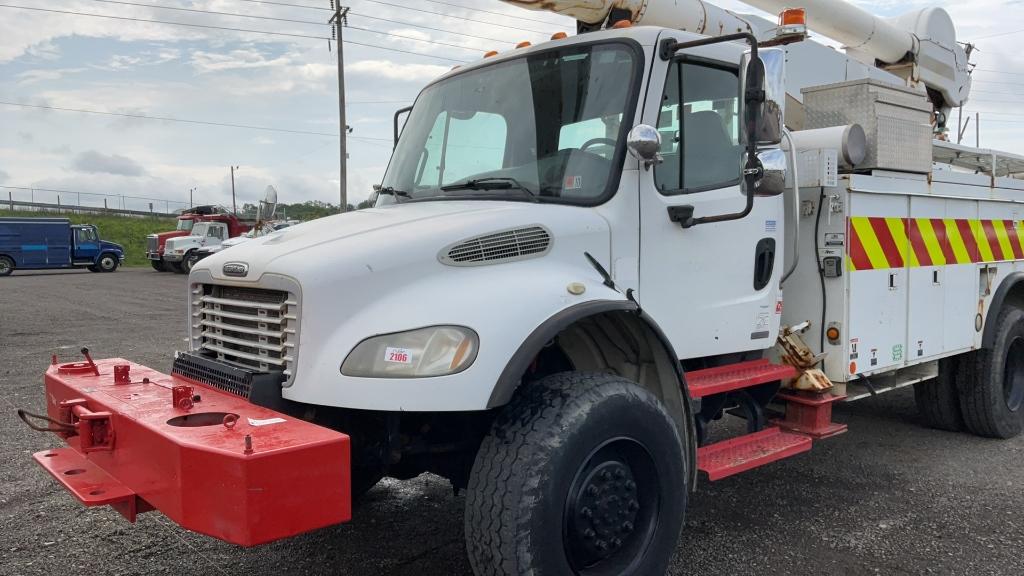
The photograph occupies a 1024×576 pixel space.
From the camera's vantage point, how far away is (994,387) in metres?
5.93

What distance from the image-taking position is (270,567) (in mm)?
3848

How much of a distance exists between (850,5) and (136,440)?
6134mm

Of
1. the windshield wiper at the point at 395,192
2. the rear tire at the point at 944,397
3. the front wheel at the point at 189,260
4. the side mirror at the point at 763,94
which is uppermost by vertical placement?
the side mirror at the point at 763,94

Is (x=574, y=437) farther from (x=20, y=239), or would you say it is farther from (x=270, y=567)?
(x=20, y=239)

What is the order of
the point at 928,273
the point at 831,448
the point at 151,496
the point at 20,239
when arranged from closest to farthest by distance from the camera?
1. the point at 151,496
2. the point at 928,273
3. the point at 831,448
4. the point at 20,239

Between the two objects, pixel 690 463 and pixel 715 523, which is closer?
pixel 690 463

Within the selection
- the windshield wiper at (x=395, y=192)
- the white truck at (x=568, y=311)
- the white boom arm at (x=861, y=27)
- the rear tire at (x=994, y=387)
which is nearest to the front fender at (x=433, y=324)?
the white truck at (x=568, y=311)

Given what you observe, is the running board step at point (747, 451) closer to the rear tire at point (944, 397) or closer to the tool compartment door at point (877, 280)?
the tool compartment door at point (877, 280)

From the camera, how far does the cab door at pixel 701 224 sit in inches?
146

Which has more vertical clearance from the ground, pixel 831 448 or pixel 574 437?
pixel 574 437

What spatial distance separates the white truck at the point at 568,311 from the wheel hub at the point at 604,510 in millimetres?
12

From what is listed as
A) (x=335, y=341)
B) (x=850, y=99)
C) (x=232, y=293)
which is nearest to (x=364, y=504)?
(x=232, y=293)

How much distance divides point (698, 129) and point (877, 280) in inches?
67.9

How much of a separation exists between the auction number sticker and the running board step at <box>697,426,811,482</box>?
168 centimetres
